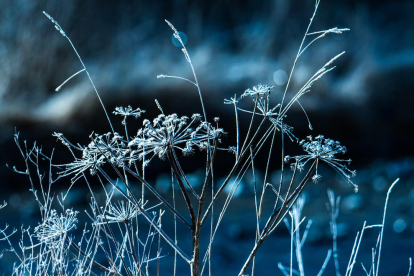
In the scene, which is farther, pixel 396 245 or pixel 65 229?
pixel 396 245

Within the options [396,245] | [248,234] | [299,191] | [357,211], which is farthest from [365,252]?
[299,191]

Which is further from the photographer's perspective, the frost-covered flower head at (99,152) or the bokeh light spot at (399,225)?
the bokeh light spot at (399,225)

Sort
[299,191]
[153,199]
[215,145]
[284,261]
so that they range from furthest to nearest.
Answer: [153,199]
[284,261]
[299,191]
[215,145]

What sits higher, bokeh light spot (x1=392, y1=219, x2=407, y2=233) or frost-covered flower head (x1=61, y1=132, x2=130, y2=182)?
frost-covered flower head (x1=61, y1=132, x2=130, y2=182)

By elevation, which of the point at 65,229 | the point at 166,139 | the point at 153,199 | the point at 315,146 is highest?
the point at 166,139

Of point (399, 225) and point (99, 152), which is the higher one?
point (99, 152)

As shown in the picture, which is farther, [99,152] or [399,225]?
[399,225]

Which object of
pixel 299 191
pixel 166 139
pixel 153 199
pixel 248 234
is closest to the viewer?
pixel 166 139

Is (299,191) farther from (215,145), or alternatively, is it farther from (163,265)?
(163,265)

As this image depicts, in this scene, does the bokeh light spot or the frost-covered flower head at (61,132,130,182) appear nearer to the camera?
the frost-covered flower head at (61,132,130,182)

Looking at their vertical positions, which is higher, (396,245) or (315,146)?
(315,146)

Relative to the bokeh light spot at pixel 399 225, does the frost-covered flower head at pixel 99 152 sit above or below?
above

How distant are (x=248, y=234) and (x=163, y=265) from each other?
264 cm

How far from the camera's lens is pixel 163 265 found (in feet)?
33.0
